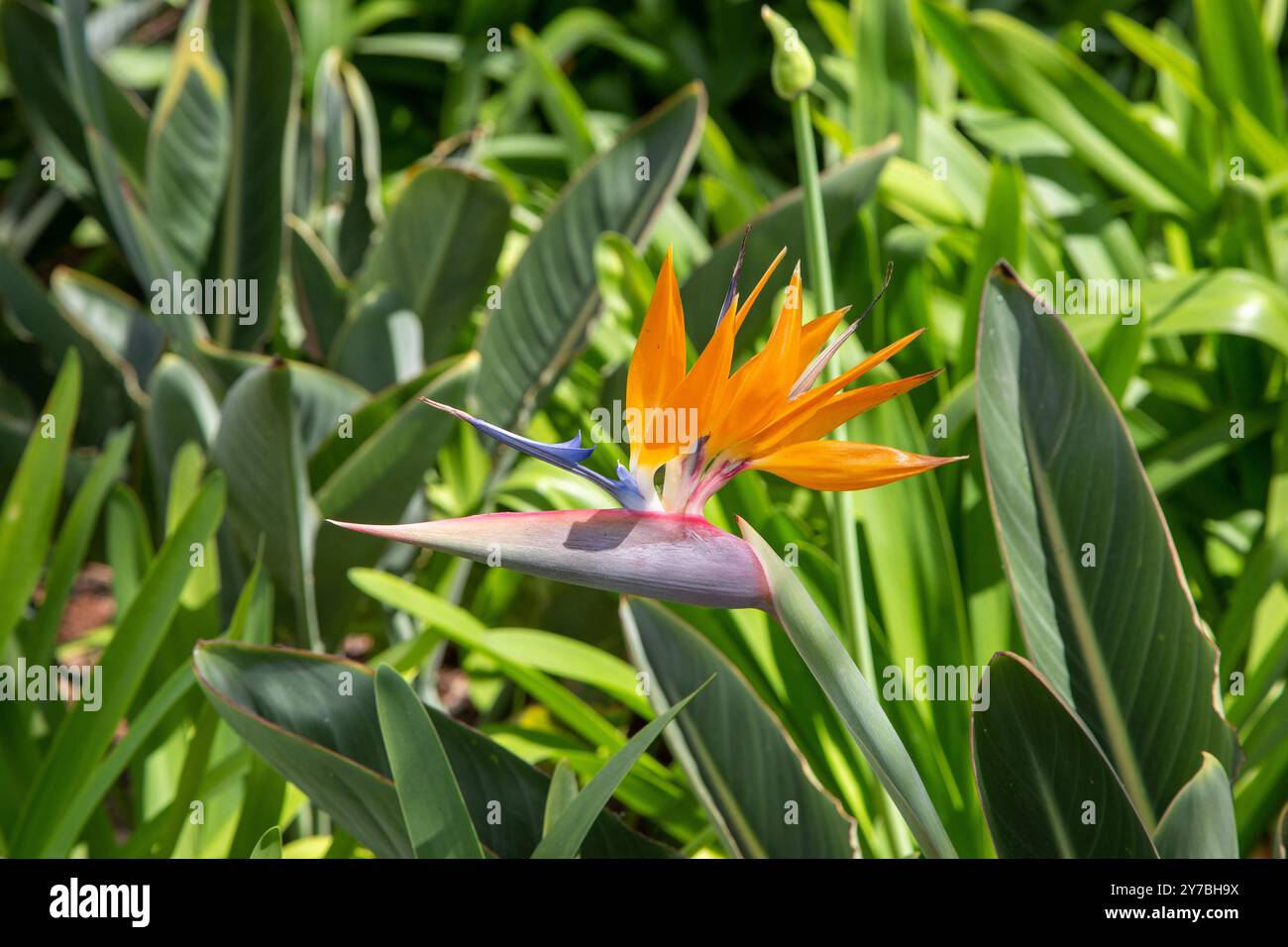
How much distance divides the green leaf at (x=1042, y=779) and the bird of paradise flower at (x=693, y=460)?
0.69 feet

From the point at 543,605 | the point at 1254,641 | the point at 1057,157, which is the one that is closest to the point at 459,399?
the point at 543,605

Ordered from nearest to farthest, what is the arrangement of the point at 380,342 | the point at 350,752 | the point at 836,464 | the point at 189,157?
the point at 836,464 → the point at 350,752 → the point at 380,342 → the point at 189,157

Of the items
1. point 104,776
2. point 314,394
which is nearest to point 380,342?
point 314,394

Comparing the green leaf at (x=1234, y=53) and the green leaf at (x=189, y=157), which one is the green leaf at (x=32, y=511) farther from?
the green leaf at (x=1234, y=53)

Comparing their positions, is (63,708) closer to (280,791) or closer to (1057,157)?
(280,791)

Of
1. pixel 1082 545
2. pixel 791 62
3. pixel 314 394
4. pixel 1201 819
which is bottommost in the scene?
pixel 1201 819

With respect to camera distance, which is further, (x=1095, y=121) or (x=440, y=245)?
(x=1095, y=121)

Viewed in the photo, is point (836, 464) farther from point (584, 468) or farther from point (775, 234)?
point (775, 234)

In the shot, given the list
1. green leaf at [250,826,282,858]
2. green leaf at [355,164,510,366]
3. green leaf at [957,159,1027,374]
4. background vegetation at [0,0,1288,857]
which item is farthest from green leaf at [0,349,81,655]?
green leaf at [957,159,1027,374]

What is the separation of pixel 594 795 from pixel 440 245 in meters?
0.86

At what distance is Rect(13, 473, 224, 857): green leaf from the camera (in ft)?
2.69

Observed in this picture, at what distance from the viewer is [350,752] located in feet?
2.27

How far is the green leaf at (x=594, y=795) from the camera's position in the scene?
50 centimetres

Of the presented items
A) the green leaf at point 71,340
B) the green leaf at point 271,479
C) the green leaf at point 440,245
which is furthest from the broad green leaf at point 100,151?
the green leaf at point 271,479
